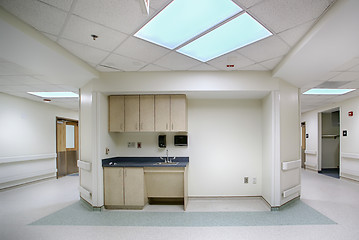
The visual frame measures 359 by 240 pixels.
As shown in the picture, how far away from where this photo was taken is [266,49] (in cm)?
288

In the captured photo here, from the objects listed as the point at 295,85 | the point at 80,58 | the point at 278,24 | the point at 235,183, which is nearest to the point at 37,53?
the point at 80,58

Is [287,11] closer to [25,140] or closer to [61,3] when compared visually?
[61,3]

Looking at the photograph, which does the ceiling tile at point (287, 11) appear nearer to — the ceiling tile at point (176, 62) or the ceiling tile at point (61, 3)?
the ceiling tile at point (176, 62)

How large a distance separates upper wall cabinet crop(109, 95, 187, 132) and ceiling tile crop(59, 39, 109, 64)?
1.09m

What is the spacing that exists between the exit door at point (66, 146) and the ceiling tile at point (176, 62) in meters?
5.56

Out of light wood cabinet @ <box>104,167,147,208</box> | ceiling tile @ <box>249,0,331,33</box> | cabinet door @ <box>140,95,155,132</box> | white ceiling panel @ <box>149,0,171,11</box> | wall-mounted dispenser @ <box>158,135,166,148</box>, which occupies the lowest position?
light wood cabinet @ <box>104,167,147,208</box>

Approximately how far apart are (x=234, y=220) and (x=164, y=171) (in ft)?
5.00

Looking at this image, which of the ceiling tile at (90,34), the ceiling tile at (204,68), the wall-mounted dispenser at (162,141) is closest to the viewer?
the ceiling tile at (90,34)

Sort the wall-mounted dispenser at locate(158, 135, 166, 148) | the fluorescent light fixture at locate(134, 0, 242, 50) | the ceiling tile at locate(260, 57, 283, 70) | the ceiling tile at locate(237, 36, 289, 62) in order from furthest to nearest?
the wall-mounted dispenser at locate(158, 135, 166, 148)
the ceiling tile at locate(260, 57, 283, 70)
the ceiling tile at locate(237, 36, 289, 62)
the fluorescent light fixture at locate(134, 0, 242, 50)

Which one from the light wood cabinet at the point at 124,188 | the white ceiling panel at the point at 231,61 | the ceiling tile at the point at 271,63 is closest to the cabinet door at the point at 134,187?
the light wood cabinet at the point at 124,188

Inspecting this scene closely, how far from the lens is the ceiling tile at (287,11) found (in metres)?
1.89

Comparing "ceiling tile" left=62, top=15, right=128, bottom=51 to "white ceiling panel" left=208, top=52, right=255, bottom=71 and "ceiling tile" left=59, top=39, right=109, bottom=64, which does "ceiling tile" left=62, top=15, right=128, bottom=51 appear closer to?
"ceiling tile" left=59, top=39, right=109, bottom=64

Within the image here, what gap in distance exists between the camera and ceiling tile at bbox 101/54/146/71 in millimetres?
3199

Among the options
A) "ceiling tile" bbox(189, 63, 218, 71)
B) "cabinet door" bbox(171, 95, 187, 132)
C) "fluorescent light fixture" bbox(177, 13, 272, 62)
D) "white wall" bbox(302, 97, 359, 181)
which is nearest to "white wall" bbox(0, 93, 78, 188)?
"cabinet door" bbox(171, 95, 187, 132)
